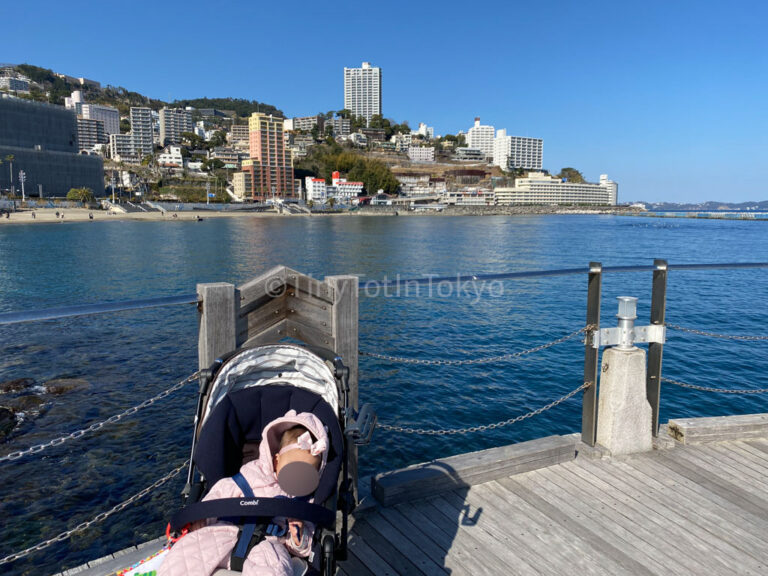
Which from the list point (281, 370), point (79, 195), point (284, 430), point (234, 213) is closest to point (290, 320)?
point (281, 370)

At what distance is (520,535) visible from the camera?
9.70ft

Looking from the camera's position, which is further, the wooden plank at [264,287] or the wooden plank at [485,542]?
the wooden plank at [264,287]

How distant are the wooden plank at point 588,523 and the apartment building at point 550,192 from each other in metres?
174

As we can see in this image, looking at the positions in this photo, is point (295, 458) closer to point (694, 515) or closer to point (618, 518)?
point (618, 518)

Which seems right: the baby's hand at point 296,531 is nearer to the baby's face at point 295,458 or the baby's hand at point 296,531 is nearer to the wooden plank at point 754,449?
the baby's face at point 295,458

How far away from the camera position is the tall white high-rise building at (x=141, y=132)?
17575 centimetres

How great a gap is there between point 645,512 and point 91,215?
106787 millimetres

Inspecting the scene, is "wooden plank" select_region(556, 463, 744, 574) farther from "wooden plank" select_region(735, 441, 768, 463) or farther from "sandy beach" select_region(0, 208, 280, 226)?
"sandy beach" select_region(0, 208, 280, 226)

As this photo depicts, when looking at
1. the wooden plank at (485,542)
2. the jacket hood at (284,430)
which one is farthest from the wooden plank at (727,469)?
the jacket hood at (284,430)

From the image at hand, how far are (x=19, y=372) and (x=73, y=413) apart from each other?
3656mm

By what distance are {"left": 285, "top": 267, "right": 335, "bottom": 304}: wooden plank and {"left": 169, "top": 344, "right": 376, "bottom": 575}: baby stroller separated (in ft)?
1.28

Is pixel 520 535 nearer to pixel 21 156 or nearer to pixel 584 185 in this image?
pixel 21 156

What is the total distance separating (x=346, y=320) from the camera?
3.13 m

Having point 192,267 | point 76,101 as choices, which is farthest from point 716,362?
point 76,101
